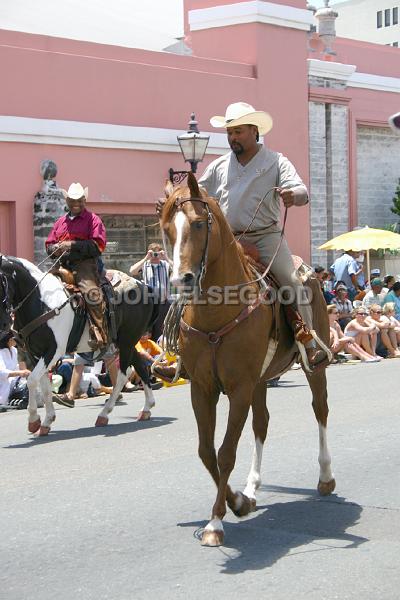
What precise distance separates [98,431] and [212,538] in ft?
17.4

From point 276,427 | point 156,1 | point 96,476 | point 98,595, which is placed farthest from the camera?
point 156,1

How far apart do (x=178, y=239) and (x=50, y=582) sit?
2105 millimetres

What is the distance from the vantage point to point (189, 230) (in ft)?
21.2

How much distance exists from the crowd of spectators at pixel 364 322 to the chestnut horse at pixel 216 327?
12328 millimetres

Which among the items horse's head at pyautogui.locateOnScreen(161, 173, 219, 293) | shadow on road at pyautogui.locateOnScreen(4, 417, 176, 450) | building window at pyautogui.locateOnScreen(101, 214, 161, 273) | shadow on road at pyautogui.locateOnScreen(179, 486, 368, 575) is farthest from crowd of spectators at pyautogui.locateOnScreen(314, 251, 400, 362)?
horse's head at pyautogui.locateOnScreen(161, 173, 219, 293)

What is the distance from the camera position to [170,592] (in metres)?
5.77

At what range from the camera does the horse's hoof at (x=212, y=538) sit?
6602 millimetres

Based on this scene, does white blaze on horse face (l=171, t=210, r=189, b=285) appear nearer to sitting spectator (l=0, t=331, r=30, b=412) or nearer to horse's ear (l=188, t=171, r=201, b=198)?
horse's ear (l=188, t=171, r=201, b=198)

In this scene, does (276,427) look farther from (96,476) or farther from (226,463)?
(226,463)

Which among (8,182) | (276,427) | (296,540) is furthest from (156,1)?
(296,540)

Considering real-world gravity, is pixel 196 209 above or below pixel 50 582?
above

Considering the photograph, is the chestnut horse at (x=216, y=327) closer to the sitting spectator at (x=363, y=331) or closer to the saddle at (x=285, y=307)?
the saddle at (x=285, y=307)

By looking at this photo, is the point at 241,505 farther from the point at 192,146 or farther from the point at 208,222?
the point at 192,146

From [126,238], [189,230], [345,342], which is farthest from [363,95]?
[189,230]
